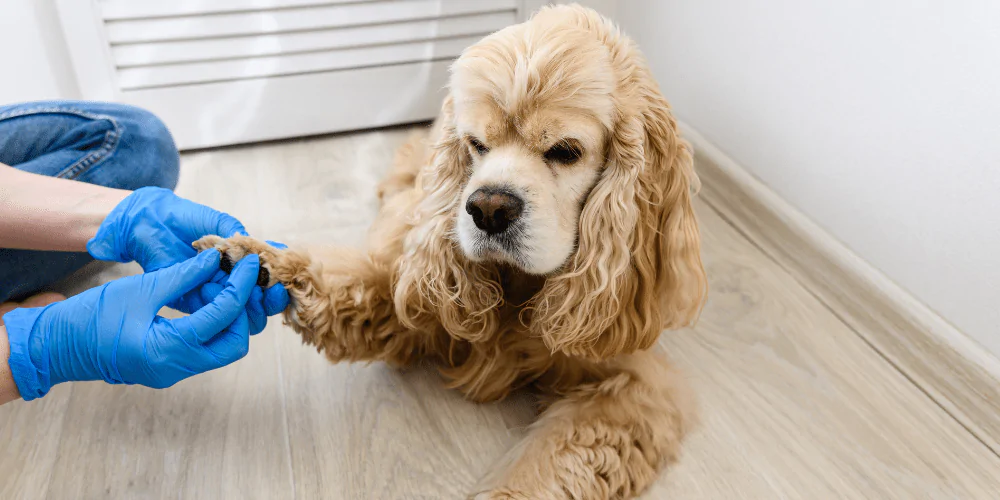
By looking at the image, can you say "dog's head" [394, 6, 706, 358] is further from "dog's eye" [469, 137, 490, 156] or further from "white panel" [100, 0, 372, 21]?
"white panel" [100, 0, 372, 21]

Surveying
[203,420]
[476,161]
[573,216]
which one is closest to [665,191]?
[573,216]

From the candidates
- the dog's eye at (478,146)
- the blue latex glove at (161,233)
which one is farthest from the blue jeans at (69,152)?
the dog's eye at (478,146)

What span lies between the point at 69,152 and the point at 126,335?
62 cm

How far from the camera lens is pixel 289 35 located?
6.57 ft

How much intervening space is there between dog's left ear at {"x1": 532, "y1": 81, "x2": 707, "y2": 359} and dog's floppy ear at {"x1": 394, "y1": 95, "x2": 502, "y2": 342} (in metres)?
0.09

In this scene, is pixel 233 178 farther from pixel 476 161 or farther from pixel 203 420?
pixel 476 161

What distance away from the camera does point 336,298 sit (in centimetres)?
115

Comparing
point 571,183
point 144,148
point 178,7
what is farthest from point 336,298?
point 178,7

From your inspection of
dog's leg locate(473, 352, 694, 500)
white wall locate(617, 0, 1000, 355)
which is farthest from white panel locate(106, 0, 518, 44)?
dog's leg locate(473, 352, 694, 500)

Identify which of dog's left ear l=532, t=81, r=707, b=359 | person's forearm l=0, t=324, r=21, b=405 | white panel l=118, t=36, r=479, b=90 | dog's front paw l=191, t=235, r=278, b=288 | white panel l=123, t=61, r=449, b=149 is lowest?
white panel l=123, t=61, r=449, b=149

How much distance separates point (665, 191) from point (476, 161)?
0.28 meters

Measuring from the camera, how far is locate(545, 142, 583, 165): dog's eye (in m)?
0.98

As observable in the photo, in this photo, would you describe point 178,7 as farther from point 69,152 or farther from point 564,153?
point 564,153

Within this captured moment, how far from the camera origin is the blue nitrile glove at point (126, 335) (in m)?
1.00
